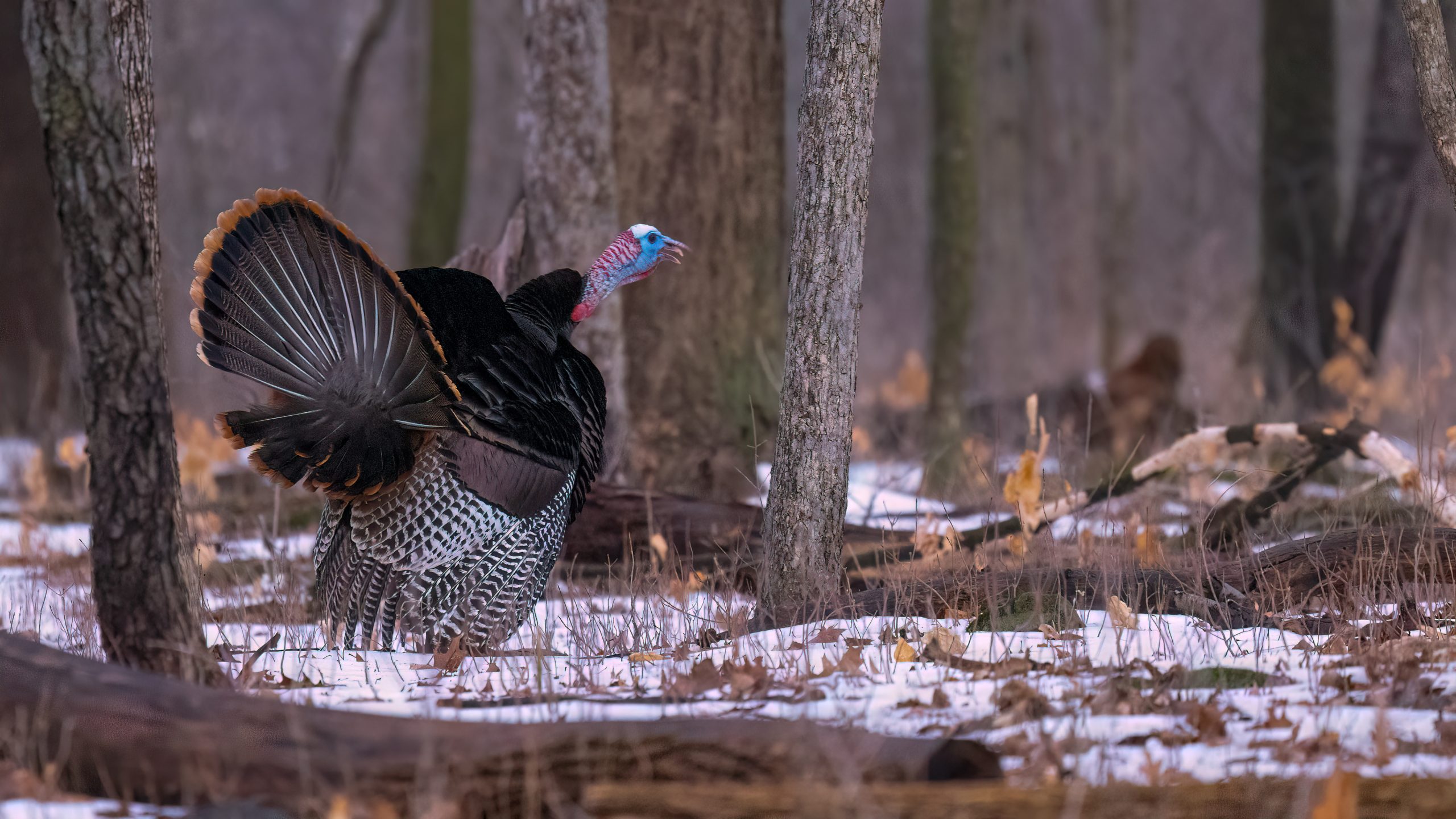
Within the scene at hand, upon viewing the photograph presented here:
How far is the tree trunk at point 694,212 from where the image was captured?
7031mm

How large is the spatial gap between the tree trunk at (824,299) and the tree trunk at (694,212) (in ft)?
9.02

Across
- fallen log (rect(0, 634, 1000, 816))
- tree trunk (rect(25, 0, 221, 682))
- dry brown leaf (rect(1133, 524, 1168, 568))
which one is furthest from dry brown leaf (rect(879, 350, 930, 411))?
fallen log (rect(0, 634, 1000, 816))

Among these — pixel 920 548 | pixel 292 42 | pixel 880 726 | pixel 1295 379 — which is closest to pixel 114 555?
pixel 880 726

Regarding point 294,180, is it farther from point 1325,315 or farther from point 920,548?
point 920,548

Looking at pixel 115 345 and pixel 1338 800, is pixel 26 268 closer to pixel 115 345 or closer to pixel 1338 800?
pixel 115 345

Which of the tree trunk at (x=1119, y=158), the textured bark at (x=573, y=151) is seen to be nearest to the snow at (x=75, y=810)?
the textured bark at (x=573, y=151)

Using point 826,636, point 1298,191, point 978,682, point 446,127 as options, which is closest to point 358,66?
point 446,127

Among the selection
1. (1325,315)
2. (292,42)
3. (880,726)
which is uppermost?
(292,42)

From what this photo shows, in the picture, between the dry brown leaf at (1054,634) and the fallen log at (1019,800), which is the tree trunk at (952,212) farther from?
the fallen log at (1019,800)

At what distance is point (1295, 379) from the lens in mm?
9844

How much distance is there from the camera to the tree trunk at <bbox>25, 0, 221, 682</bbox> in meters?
3.01

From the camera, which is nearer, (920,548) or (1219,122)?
(920,548)

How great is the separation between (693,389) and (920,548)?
2340mm

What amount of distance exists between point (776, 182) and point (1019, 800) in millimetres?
5511
